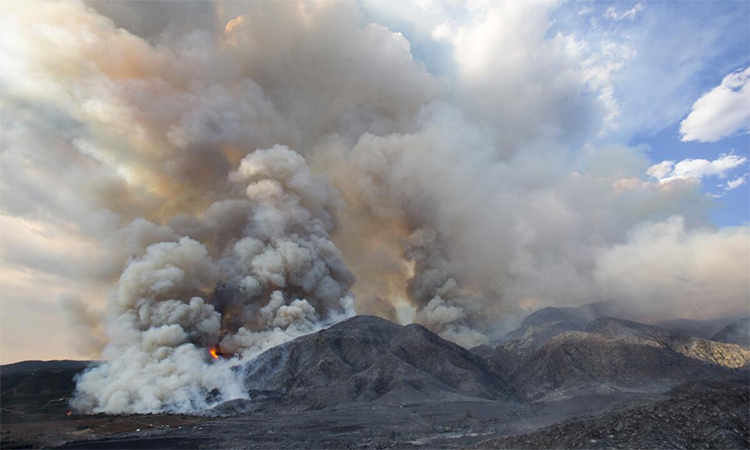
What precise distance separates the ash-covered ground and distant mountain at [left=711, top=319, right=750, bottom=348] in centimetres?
68

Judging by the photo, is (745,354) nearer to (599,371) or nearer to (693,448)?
(599,371)

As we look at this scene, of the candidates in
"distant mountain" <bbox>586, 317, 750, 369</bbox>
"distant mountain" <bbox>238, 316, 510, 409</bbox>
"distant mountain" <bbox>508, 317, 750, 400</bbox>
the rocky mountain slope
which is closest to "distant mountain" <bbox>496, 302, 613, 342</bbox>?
"distant mountain" <bbox>586, 317, 750, 369</bbox>

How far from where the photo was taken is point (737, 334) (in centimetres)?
12462

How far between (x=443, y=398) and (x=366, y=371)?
17.2 m

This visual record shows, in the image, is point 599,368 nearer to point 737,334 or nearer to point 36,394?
point 737,334

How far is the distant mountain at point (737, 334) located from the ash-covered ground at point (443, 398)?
68cm

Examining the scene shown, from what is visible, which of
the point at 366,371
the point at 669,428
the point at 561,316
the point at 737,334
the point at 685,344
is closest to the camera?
the point at 669,428

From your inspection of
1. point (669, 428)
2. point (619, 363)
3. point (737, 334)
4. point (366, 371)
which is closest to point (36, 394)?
point (366, 371)

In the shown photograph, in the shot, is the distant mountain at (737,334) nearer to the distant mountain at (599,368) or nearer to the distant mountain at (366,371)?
the distant mountain at (599,368)

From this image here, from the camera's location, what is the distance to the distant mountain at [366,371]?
7381cm

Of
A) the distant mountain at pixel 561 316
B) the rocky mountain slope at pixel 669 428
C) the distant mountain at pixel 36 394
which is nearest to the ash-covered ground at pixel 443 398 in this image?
the rocky mountain slope at pixel 669 428

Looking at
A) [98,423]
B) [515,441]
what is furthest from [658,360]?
[98,423]

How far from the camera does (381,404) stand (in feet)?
226

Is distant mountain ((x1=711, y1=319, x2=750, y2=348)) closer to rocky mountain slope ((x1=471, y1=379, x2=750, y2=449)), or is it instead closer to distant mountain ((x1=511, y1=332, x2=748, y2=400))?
distant mountain ((x1=511, y1=332, x2=748, y2=400))
